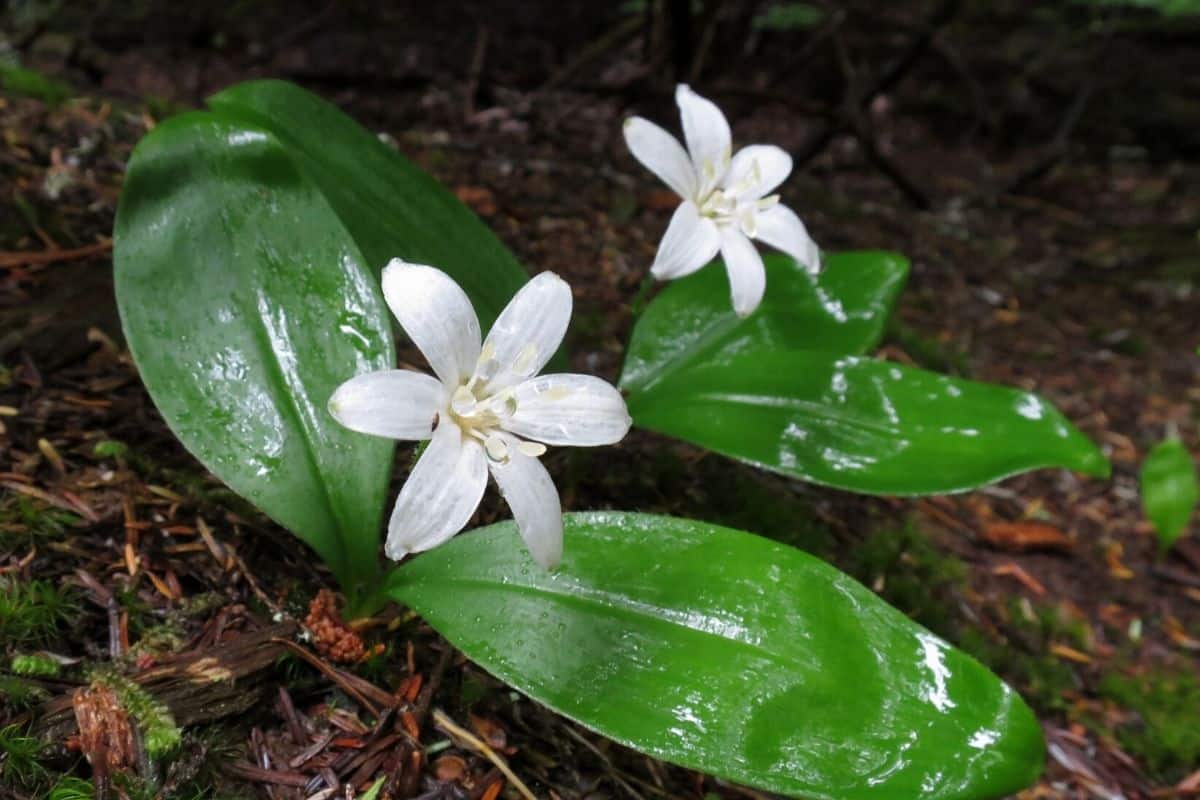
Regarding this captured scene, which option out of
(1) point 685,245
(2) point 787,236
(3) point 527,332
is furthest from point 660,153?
(3) point 527,332

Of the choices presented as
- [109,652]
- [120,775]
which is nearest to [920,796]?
[120,775]

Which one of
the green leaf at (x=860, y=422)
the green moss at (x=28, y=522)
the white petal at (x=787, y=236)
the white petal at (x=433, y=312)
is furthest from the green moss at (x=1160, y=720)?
the green moss at (x=28, y=522)

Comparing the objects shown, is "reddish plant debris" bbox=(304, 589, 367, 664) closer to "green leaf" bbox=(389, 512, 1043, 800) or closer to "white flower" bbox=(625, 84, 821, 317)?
"green leaf" bbox=(389, 512, 1043, 800)

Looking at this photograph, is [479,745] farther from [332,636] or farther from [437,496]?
[437,496]

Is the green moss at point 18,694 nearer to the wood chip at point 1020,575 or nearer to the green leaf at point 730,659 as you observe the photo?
the green leaf at point 730,659

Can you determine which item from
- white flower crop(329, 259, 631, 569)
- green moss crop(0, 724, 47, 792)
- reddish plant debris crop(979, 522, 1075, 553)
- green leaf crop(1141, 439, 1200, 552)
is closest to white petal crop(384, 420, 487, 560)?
white flower crop(329, 259, 631, 569)
